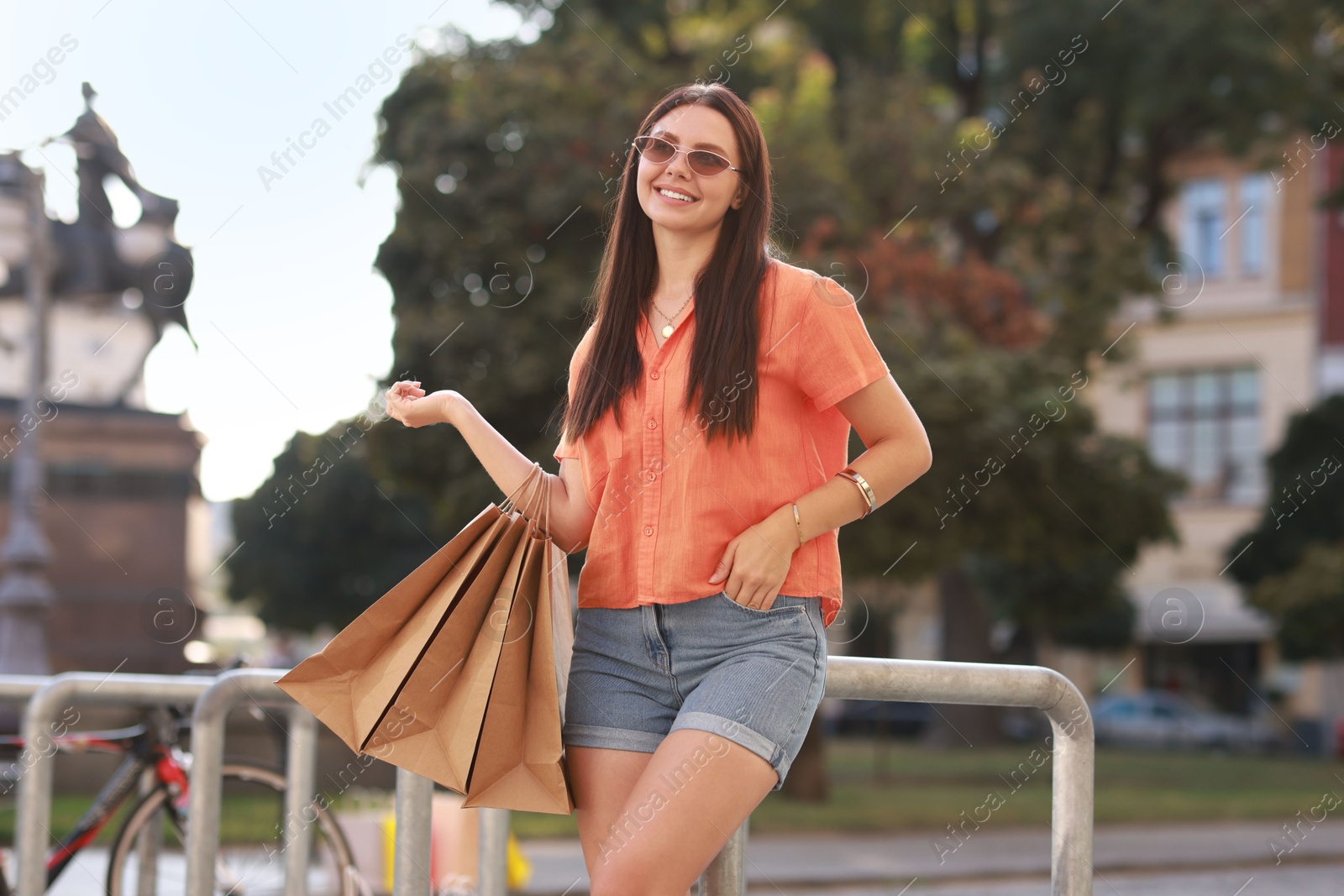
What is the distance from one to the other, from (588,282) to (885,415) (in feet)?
33.6

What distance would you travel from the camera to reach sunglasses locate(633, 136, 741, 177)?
8.05ft

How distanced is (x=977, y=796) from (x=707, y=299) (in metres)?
13.6

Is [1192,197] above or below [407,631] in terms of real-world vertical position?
above

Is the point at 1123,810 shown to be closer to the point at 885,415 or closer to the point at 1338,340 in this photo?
the point at 885,415

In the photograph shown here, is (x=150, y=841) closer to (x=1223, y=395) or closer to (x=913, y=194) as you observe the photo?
(x=913, y=194)

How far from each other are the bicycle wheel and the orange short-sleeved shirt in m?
2.15

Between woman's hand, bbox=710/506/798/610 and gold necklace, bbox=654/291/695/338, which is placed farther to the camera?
gold necklace, bbox=654/291/695/338

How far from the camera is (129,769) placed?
4.41 m

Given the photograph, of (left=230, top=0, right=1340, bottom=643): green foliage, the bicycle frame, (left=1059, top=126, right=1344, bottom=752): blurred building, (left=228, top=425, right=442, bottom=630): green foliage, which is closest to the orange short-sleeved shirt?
the bicycle frame

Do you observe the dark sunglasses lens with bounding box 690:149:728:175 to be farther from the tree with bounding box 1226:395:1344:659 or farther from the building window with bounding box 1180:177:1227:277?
the building window with bounding box 1180:177:1227:277

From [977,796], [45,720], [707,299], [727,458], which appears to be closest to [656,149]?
[707,299]

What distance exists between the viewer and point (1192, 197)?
3441 centimetres

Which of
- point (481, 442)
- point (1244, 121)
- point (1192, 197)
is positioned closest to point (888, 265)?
point (1244, 121)

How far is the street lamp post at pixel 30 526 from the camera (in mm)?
9766
